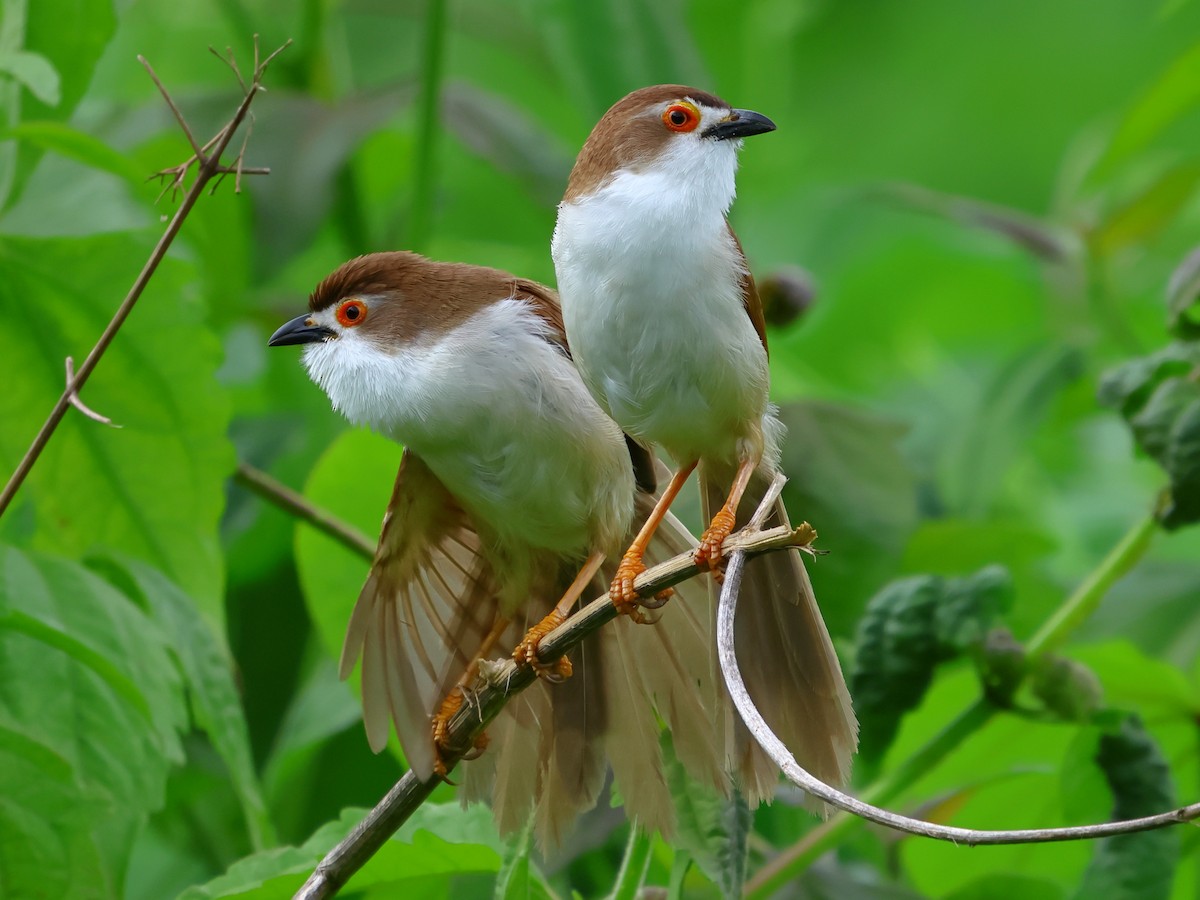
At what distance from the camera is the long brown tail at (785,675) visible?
164 centimetres

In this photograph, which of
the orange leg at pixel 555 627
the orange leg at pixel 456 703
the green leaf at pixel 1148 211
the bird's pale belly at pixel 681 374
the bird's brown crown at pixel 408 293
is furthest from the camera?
the green leaf at pixel 1148 211

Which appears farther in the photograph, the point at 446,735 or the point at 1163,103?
the point at 1163,103

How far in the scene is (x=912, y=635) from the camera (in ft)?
6.43

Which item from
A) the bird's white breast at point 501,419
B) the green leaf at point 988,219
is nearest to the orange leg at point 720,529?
the bird's white breast at point 501,419

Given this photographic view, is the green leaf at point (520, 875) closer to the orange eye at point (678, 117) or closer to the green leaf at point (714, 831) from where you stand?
the green leaf at point (714, 831)

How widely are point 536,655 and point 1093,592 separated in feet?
2.93

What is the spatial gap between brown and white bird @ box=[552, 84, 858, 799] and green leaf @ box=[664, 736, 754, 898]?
0.05 m

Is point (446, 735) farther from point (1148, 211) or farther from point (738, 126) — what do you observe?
point (1148, 211)

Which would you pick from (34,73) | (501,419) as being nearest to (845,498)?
(501,419)

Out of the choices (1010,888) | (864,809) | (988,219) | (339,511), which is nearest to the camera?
(864,809)

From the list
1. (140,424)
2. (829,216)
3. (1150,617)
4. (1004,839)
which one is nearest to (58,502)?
(140,424)

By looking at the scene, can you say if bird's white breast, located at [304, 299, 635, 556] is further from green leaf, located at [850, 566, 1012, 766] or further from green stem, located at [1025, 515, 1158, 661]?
green stem, located at [1025, 515, 1158, 661]

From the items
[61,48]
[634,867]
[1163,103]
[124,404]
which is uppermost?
[61,48]

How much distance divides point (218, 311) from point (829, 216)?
192cm
